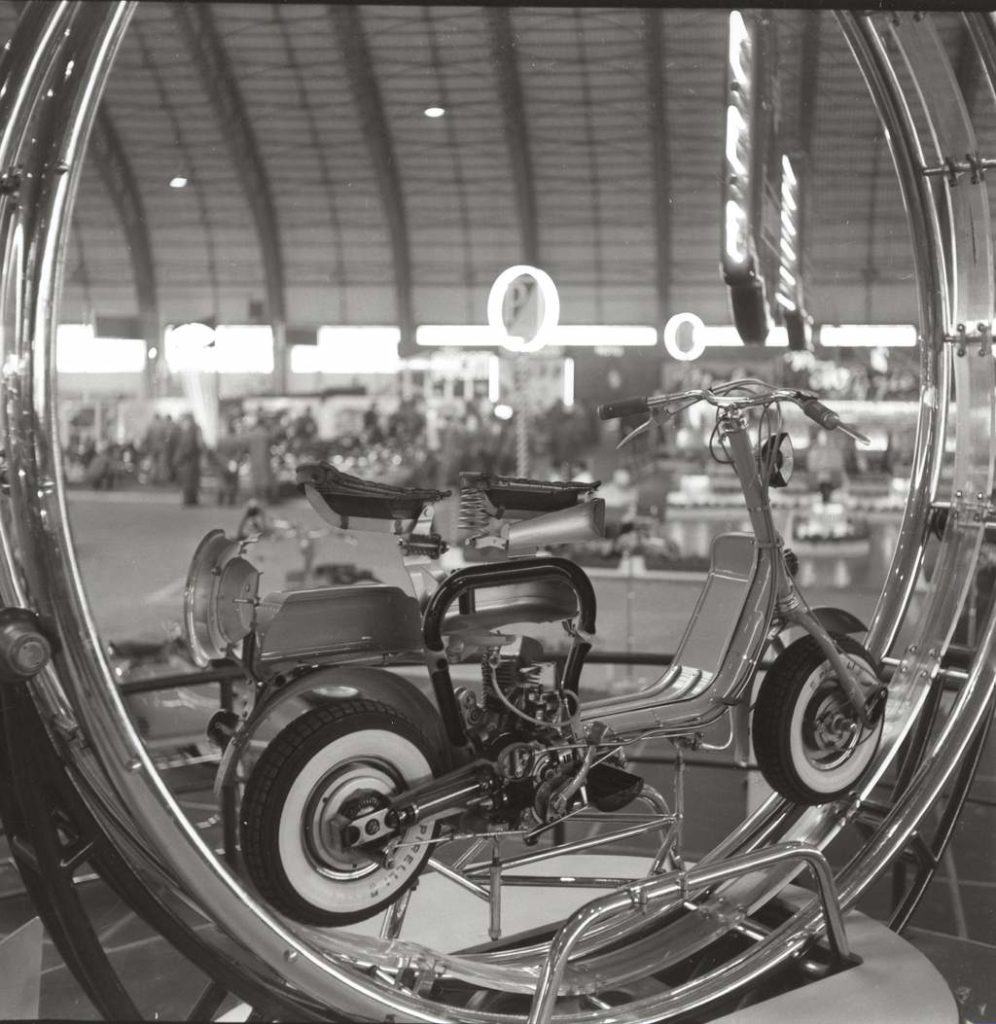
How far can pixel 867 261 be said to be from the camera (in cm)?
582

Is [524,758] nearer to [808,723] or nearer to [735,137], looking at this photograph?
[808,723]

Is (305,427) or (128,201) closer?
(128,201)

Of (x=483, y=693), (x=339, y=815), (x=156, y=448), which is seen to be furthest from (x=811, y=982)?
(x=156, y=448)

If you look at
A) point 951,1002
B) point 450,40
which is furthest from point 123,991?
point 450,40

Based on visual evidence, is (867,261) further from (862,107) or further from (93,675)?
(93,675)

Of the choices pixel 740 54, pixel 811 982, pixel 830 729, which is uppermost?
pixel 740 54

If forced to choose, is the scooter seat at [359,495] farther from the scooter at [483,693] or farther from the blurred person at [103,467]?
the blurred person at [103,467]

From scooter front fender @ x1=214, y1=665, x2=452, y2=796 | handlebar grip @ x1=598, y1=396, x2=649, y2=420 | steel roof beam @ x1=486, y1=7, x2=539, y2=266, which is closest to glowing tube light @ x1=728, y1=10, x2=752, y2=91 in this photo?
steel roof beam @ x1=486, y1=7, x2=539, y2=266

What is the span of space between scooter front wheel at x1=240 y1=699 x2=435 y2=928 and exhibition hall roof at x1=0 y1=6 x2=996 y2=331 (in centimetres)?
332

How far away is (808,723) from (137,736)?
1687 mm

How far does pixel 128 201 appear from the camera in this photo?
6.55 meters

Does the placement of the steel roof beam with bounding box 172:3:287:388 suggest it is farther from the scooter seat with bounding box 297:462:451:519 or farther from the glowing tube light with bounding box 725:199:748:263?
the scooter seat with bounding box 297:462:451:519

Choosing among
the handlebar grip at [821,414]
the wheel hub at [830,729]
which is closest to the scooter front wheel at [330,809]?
the wheel hub at [830,729]

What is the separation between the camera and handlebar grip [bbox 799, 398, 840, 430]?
2951mm
